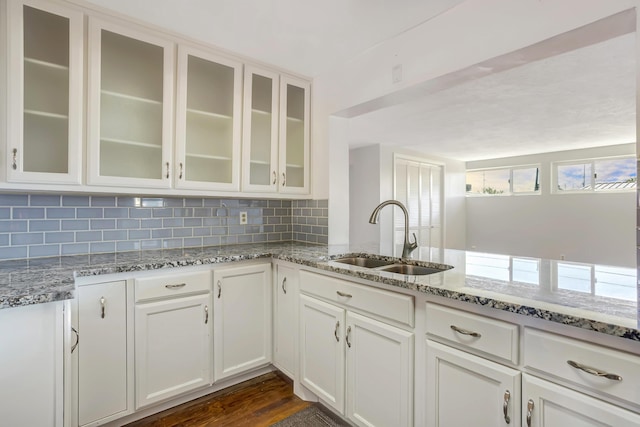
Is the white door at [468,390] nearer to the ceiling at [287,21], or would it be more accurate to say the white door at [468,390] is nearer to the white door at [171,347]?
the white door at [171,347]

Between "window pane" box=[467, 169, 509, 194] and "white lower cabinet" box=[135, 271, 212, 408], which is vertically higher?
"window pane" box=[467, 169, 509, 194]

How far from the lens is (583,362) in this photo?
2.83 feet

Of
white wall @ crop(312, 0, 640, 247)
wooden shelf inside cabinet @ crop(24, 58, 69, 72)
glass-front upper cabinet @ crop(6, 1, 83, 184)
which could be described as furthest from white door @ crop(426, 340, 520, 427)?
wooden shelf inside cabinet @ crop(24, 58, 69, 72)

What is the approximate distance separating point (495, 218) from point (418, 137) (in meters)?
3.60

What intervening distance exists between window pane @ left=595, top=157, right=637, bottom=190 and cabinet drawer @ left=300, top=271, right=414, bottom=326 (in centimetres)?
658

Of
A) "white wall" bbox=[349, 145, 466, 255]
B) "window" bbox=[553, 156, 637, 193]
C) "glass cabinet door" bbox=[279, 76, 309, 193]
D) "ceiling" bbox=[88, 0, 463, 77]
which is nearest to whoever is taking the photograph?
"ceiling" bbox=[88, 0, 463, 77]

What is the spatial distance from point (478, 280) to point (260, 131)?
6.01 feet

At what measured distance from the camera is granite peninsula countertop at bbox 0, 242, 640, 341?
2.95 ft

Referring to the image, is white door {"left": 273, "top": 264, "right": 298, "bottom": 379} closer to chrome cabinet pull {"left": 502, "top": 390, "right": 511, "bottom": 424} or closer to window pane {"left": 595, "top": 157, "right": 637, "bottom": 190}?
chrome cabinet pull {"left": 502, "top": 390, "right": 511, "bottom": 424}

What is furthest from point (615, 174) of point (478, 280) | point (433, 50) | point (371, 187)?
point (478, 280)

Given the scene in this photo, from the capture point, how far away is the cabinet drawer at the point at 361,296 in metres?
1.33

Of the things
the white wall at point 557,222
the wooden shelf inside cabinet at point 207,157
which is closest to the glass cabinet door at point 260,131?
the wooden shelf inside cabinet at point 207,157

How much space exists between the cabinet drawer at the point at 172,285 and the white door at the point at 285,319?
47cm

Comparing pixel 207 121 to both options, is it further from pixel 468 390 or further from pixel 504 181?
pixel 504 181
